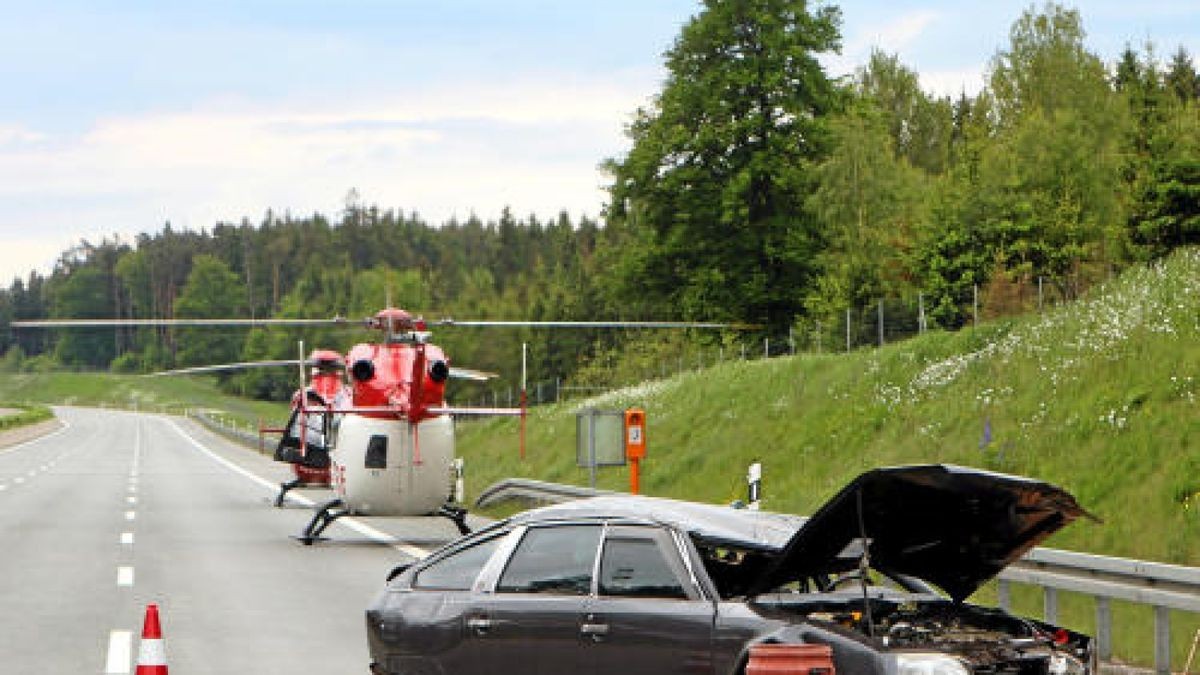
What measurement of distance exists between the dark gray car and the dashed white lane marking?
3932 mm

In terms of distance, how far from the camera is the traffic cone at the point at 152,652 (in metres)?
8.21

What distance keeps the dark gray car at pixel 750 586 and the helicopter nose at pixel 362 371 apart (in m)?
16.0

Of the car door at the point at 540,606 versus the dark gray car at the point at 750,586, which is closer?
the dark gray car at the point at 750,586

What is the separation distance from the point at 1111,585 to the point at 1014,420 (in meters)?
16.3

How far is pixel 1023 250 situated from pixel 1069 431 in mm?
25231

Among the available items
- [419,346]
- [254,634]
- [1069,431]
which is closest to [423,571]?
[254,634]

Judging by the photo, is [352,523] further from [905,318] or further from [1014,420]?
[905,318]

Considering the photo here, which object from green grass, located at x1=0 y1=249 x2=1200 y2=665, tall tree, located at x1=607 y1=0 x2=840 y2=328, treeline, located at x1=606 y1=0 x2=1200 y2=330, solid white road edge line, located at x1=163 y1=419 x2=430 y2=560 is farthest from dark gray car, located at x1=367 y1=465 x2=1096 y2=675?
tall tree, located at x1=607 y1=0 x2=840 y2=328

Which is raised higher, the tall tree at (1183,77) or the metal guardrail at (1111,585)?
the tall tree at (1183,77)

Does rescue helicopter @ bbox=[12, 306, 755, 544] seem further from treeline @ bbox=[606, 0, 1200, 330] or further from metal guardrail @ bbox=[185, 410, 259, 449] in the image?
metal guardrail @ bbox=[185, 410, 259, 449]

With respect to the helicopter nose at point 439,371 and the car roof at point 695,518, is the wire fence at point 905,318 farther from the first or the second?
the car roof at point 695,518

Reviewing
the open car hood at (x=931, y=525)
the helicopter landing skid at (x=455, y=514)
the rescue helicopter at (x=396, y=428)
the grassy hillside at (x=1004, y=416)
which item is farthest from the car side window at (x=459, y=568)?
the helicopter landing skid at (x=455, y=514)

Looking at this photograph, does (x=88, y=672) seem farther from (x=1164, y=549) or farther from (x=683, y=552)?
(x=1164, y=549)

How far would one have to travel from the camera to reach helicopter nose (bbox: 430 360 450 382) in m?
25.0
